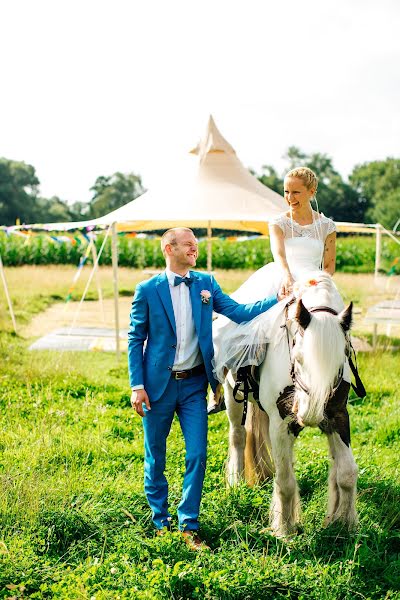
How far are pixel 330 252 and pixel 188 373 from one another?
1.36 m

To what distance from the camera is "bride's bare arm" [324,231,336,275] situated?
411 centimetres

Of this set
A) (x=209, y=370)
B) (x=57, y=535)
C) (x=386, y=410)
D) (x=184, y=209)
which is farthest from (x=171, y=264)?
(x=184, y=209)

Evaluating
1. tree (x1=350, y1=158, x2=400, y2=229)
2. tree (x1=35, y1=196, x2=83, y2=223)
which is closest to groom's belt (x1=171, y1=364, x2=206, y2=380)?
tree (x1=350, y1=158, x2=400, y2=229)

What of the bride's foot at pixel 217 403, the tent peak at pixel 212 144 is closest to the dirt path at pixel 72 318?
the tent peak at pixel 212 144

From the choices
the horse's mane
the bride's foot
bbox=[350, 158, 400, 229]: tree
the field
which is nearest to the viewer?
the horse's mane

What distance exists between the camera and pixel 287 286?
3.60m

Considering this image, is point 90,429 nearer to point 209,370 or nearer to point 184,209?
point 209,370

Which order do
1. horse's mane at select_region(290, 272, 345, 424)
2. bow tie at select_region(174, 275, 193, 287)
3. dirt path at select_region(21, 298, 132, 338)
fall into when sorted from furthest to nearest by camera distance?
dirt path at select_region(21, 298, 132, 338) < bow tie at select_region(174, 275, 193, 287) < horse's mane at select_region(290, 272, 345, 424)

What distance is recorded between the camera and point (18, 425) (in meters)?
5.36

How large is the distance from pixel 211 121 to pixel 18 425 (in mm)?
6550

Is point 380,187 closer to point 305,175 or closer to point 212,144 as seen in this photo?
point 212,144

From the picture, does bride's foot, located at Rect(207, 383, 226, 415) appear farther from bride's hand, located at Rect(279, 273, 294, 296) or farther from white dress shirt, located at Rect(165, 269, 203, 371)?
bride's hand, located at Rect(279, 273, 294, 296)

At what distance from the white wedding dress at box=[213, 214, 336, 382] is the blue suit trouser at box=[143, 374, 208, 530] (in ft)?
0.73

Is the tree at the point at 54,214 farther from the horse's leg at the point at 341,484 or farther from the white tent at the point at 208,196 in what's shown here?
the horse's leg at the point at 341,484
